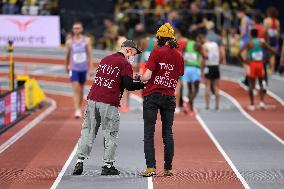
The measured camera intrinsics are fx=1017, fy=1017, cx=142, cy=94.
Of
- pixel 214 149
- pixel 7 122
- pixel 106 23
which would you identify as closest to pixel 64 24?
pixel 106 23

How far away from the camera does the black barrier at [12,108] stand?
1974cm

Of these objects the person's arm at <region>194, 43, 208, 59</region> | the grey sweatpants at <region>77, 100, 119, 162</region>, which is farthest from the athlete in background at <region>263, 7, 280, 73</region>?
the grey sweatpants at <region>77, 100, 119, 162</region>

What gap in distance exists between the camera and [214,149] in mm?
16422

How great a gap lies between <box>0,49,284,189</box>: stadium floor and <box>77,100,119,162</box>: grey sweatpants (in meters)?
0.32

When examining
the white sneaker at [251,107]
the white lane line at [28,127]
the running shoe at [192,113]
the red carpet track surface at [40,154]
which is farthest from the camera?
the white sneaker at [251,107]

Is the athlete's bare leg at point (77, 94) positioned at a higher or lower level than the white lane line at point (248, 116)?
higher

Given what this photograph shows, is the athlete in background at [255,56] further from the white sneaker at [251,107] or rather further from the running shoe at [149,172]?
the running shoe at [149,172]

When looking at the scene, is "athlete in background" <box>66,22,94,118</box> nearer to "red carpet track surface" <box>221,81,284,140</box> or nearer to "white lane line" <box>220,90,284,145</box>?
"white lane line" <box>220,90,284,145</box>

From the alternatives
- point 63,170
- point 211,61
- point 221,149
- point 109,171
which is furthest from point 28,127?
point 109,171

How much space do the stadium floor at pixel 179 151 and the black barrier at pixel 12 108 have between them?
0.69 feet

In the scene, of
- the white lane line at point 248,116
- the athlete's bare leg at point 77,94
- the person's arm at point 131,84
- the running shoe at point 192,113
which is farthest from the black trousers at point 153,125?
the running shoe at point 192,113

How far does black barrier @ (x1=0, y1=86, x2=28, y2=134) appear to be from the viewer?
19736 mm

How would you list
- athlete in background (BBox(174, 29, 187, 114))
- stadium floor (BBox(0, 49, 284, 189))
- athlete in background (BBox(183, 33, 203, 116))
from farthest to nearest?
athlete in background (BBox(183, 33, 203, 116)) < athlete in background (BBox(174, 29, 187, 114)) < stadium floor (BBox(0, 49, 284, 189))

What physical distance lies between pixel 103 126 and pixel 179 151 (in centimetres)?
314
